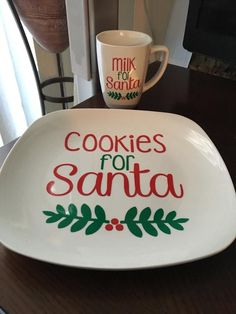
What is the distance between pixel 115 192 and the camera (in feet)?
1.24

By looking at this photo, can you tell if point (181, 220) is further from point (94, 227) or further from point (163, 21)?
point (163, 21)

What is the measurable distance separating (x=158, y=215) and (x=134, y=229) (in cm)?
3

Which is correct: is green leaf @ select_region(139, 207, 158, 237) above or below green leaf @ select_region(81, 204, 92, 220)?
above

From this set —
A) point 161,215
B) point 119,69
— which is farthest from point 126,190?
point 119,69

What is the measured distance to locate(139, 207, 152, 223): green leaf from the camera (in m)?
0.34

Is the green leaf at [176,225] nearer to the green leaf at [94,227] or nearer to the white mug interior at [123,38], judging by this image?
the green leaf at [94,227]

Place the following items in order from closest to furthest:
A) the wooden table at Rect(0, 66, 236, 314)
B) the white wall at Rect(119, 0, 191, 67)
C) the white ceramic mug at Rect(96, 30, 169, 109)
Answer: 1. the wooden table at Rect(0, 66, 236, 314)
2. the white ceramic mug at Rect(96, 30, 169, 109)
3. the white wall at Rect(119, 0, 191, 67)


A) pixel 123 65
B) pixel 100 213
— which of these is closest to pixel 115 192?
pixel 100 213

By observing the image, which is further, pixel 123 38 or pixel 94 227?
pixel 123 38

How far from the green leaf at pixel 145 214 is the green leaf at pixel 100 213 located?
0.13 feet

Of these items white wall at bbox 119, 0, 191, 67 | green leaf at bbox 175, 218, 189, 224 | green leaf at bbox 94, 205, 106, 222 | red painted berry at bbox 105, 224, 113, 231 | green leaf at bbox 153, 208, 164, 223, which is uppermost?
green leaf at bbox 175, 218, 189, 224

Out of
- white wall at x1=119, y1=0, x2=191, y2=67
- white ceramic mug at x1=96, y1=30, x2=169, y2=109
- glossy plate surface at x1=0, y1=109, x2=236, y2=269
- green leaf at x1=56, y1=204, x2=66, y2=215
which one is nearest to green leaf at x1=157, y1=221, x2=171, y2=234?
glossy plate surface at x1=0, y1=109, x2=236, y2=269

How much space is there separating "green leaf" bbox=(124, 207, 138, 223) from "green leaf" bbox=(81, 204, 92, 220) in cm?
4

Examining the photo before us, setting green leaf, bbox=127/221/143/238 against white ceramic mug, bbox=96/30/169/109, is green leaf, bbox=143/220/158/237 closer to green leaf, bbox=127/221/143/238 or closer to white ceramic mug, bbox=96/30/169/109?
green leaf, bbox=127/221/143/238
